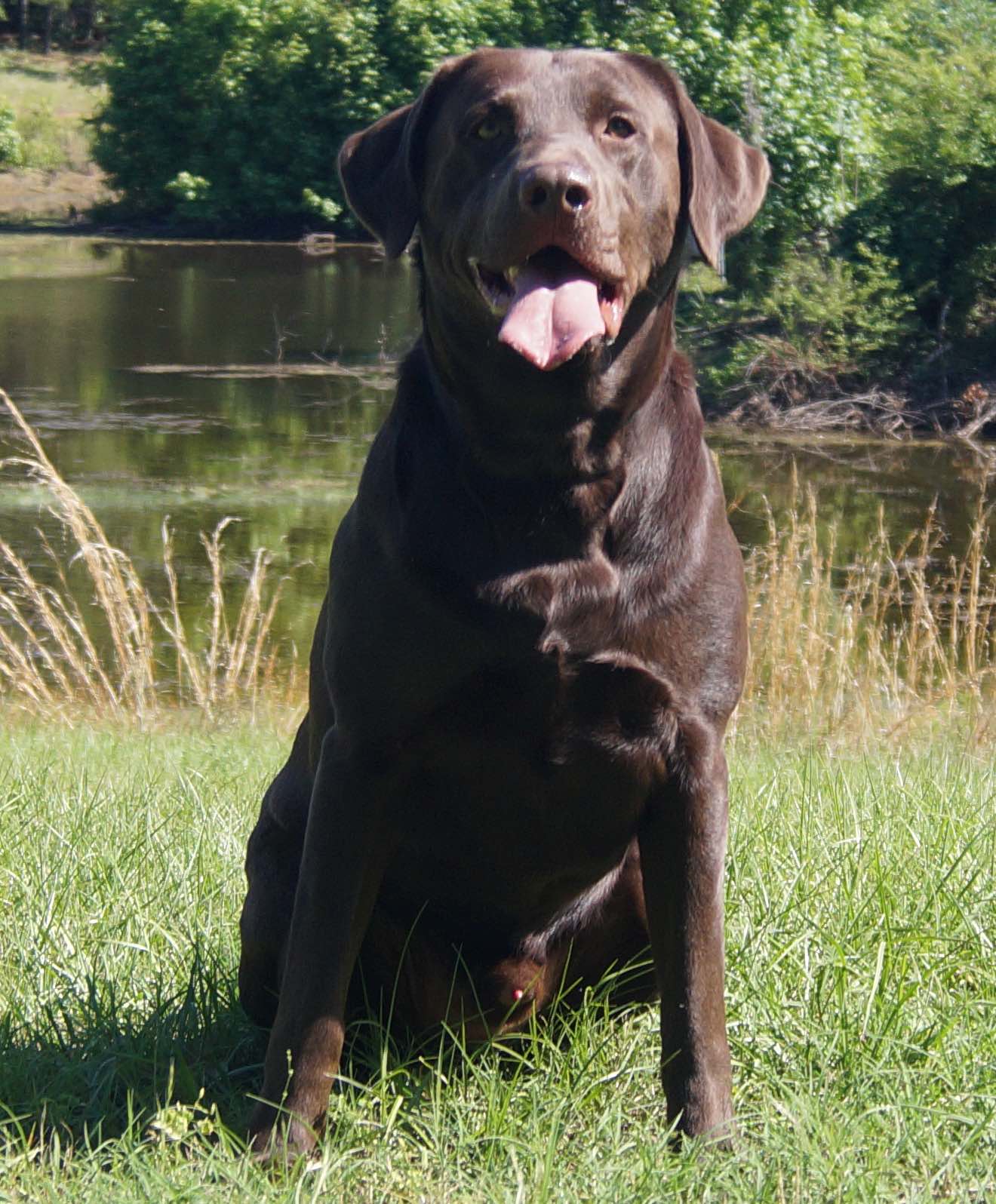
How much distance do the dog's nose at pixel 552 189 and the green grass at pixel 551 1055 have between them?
1.32 meters

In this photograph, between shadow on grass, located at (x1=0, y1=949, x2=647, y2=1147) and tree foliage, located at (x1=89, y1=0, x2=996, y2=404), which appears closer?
shadow on grass, located at (x1=0, y1=949, x2=647, y2=1147)

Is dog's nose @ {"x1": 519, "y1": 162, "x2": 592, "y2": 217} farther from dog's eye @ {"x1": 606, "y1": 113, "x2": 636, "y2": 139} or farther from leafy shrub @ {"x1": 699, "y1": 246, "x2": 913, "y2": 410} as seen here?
leafy shrub @ {"x1": 699, "y1": 246, "x2": 913, "y2": 410}

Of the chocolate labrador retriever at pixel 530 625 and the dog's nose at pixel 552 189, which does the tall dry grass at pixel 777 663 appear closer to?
the chocolate labrador retriever at pixel 530 625

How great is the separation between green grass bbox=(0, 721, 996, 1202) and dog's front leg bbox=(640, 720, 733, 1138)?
0.08 meters

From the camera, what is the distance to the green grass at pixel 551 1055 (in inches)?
86.8

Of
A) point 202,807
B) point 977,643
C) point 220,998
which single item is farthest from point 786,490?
point 220,998

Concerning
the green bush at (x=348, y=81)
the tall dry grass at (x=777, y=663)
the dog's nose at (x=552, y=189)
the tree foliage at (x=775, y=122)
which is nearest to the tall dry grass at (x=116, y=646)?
the tall dry grass at (x=777, y=663)

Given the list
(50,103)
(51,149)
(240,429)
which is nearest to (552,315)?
(240,429)

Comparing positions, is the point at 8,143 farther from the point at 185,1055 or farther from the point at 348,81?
the point at 185,1055

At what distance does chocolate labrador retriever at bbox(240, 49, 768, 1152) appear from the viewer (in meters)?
2.28

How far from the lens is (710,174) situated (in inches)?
103

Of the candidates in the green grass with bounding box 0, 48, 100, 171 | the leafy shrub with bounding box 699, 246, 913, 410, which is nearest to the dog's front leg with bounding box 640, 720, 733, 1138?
the leafy shrub with bounding box 699, 246, 913, 410

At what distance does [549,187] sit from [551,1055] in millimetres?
1392

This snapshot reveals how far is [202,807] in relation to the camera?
12.4 feet
